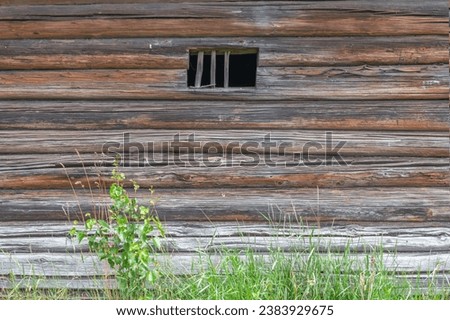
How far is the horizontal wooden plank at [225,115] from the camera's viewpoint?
4867 mm

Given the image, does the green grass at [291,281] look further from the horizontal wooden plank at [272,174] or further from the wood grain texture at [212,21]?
the wood grain texture at [212,21]

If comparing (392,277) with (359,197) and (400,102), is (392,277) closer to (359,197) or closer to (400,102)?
(359,197)

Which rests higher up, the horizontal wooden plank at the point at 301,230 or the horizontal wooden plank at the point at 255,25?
the horizontal wooden plank at the point at 255,25

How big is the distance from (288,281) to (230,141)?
1148 mm

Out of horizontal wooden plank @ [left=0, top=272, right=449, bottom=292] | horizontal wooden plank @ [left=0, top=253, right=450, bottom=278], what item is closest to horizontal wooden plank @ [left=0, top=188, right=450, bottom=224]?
horizontal wooden plank @ [left=0, top=253, right=450, bottom=278]

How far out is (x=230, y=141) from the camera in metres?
4.91

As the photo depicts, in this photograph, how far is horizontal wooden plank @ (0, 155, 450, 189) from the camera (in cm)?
488

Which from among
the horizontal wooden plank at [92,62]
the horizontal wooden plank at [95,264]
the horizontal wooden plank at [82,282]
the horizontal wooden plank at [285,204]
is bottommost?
the horizontal wooden plank at [82,282]

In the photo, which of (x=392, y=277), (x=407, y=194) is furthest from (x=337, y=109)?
(x=392, y=277)

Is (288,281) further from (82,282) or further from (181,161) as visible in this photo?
(82,282)

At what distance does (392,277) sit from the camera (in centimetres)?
457

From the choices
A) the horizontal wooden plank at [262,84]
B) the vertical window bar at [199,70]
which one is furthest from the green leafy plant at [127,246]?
the vertical window bar at [199,70]

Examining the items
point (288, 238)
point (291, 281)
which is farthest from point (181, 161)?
point (291, 281)
